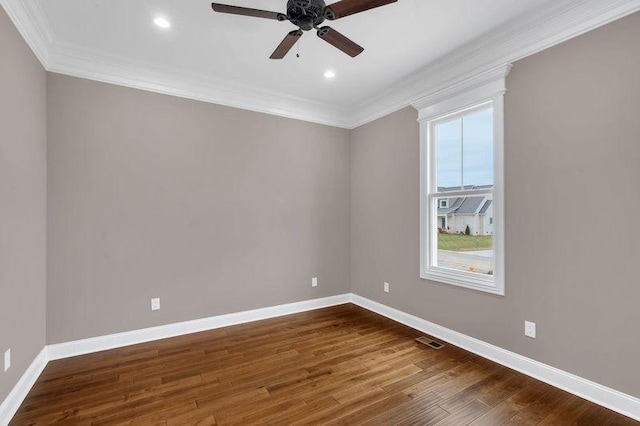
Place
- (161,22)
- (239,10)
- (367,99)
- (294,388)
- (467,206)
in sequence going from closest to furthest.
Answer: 1. (239,10)
2. (294,388)
3. (161,22)
4. (467,206)
5. (367,99)

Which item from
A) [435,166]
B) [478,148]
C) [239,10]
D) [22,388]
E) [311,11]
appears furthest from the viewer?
[435,166]

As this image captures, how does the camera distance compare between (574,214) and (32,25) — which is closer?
(574,214)

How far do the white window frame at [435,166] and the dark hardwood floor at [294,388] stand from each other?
29.5 inches

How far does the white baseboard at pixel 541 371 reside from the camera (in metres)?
2.04

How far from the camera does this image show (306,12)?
77.9 inches

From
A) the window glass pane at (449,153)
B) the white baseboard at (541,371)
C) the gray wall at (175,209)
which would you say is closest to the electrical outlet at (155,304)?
the gray wall at (175,209)

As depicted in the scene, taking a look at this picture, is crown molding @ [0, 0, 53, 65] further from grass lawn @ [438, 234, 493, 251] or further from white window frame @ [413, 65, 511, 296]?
grass lawn @ [438, 234, 493, 251]

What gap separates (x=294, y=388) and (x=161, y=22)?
319 centimetres

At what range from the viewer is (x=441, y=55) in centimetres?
305

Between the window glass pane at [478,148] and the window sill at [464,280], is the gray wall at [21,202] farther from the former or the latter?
the window glass pane at [478,148]

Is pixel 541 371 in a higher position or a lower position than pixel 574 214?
lower

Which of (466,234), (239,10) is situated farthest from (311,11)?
(466,234)

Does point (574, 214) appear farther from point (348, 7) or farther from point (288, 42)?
point (288, 42)

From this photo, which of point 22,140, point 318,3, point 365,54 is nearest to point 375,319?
point 365,54
